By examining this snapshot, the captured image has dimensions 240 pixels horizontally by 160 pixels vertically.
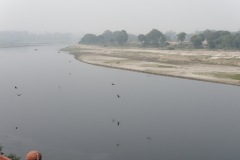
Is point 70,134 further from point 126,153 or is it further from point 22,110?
point 22,110

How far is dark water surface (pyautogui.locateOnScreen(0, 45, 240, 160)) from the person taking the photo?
40941mm

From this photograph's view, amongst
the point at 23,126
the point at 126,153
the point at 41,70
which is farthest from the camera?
the point at 41,70

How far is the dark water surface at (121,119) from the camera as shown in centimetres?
4094

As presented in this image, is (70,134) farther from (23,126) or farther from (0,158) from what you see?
(0,158)

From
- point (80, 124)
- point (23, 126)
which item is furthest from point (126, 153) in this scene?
point (23, 126)

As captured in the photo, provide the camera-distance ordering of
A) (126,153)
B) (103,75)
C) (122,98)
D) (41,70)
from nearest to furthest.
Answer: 1. (126,153)
2. (122,98)
3. (103,75)
4. (41,70)

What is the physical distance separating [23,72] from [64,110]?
52870mm

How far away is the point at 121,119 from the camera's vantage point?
5341 centimetres

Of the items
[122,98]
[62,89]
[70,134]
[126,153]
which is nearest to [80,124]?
[70,134]

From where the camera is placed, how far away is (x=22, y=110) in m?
58.8

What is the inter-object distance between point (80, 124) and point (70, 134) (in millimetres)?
4672

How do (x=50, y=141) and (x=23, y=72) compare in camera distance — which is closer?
(x=50, y=141)

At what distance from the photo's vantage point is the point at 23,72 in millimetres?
106812

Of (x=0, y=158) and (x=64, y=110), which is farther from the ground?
(x=0, y=158)
